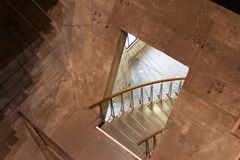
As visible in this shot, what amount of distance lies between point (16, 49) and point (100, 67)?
1.35 metres

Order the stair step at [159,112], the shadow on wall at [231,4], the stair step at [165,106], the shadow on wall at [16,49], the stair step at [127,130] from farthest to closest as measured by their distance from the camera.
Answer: the stair step at [165,106]
the stair step at [159,112]
the stair step at [127,130]
the shadow on wall at [16,49]
the shadow on wall at [231,4]

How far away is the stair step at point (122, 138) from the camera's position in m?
5.87

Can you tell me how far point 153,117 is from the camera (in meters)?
6.74

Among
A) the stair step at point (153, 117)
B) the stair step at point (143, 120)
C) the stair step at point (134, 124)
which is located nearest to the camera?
the stair step at point (134, 124)

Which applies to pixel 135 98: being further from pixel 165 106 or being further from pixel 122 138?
pixel 122 138

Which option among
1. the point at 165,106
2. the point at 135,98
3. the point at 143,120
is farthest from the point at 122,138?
the point at 135,98

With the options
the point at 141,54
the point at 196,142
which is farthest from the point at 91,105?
the point at 141,54

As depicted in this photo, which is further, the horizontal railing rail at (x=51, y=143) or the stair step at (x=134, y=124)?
the stair step at (x=134, y=124)

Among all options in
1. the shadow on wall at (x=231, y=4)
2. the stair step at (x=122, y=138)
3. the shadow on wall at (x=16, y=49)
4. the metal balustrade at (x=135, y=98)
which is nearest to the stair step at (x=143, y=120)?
the metal balustrade at (x=135, y=98)

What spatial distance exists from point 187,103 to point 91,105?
5.90 feet

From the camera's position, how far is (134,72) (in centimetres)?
856

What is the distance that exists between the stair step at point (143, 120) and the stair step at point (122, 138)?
1.65 ft

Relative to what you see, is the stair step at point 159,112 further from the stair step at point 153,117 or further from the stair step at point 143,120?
the stair step at point 143,120

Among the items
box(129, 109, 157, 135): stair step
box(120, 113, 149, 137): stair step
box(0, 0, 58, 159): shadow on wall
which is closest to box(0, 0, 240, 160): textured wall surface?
box(0, 0, 58, 159): shadow on wall
